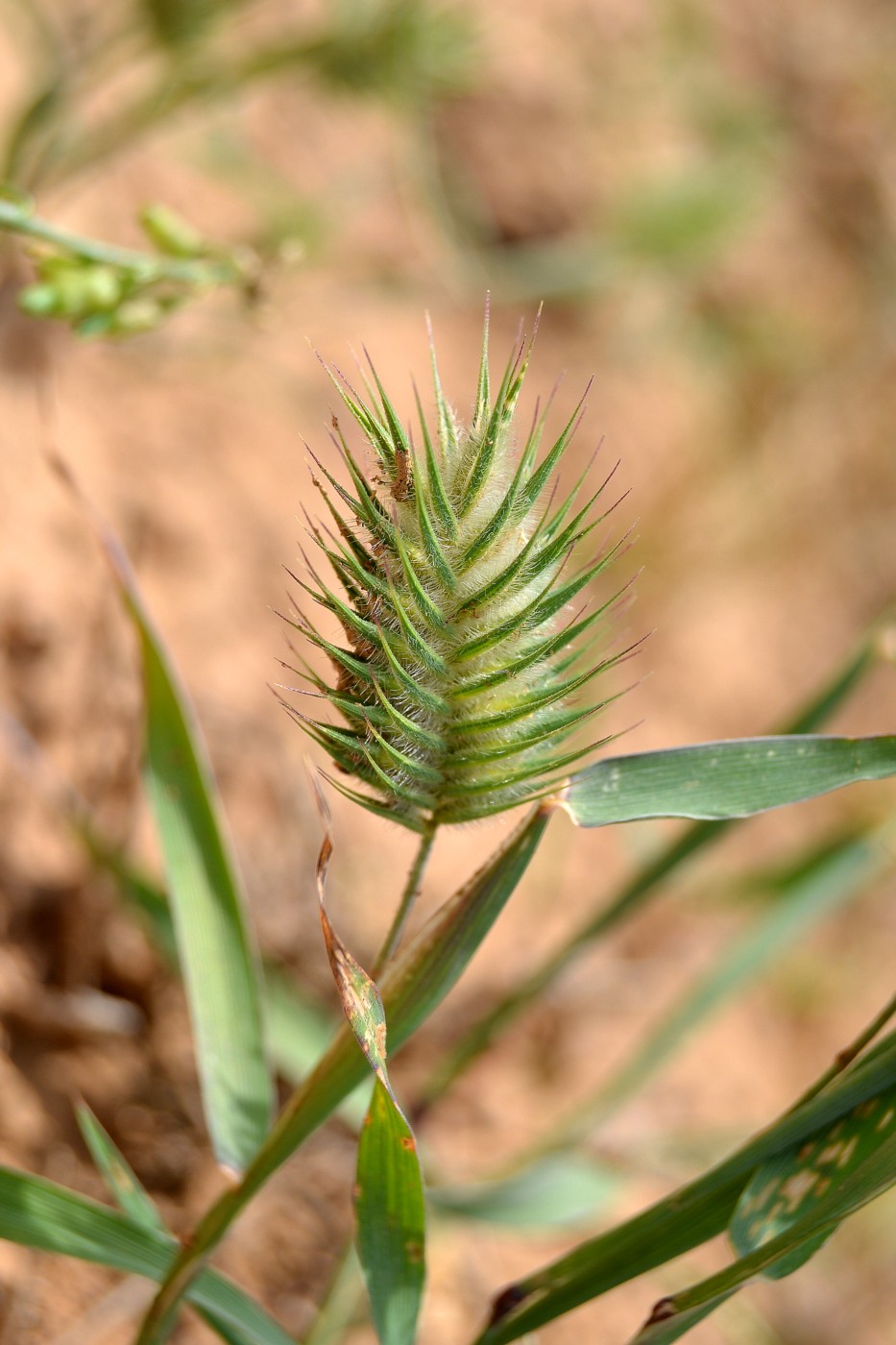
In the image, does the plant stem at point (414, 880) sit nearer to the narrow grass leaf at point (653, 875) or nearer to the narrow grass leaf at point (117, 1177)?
the narrow grass leaf at point (117, 1177)

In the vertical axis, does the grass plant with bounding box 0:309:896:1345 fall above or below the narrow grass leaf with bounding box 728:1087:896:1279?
above

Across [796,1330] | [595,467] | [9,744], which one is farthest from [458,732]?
[595,467]

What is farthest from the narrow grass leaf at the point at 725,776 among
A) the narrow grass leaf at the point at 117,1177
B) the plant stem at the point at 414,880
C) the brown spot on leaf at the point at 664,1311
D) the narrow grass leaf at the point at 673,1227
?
the narrow grass leaf at the point at 117,1177

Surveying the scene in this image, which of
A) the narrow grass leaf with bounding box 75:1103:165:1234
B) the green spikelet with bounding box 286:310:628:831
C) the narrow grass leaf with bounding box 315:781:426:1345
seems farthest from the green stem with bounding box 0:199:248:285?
the narrow grass leaf with bounding box 75:1103:165:1234

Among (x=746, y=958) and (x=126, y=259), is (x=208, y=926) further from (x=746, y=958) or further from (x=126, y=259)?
(x=746, y=958)

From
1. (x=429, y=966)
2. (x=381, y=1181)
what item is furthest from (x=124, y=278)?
(x=381, y=1181)

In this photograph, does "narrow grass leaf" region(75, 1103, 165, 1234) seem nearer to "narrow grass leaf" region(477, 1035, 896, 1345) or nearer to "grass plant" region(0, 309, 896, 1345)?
"grass plant" region(0, 309, 896, 1345)
